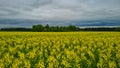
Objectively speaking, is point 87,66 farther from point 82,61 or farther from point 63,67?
point 63,67

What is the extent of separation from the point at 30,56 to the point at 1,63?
1.70m

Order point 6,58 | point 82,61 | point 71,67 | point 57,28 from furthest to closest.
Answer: point 57,28
point 82,61
point 6,58
point 71,67

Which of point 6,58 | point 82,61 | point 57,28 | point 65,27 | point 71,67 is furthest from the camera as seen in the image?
point 65,27

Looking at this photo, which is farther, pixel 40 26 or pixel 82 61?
pixel 40 26

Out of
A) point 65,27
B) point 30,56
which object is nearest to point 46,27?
point 65,27

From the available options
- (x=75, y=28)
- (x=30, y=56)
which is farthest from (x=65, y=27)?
(x=30, y=56)

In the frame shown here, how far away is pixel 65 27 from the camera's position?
7019 centimetres

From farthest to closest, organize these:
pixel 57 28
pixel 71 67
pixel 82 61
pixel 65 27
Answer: pixel 65 27
pixel 57 28
pixel 82 61
pixel 71 67

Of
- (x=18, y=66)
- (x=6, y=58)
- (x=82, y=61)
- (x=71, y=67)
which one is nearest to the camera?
(x=18, y=66)

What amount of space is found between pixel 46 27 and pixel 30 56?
58.0 m

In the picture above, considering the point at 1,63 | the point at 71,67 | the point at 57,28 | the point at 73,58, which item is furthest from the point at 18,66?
the point at 57,28

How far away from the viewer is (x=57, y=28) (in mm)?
65312

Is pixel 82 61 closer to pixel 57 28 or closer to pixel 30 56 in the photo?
pixel 30 56

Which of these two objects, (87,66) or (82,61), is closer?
(87,66)
